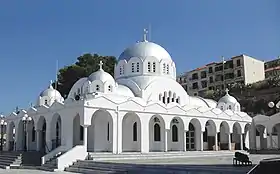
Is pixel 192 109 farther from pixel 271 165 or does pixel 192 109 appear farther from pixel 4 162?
pixel 271 165

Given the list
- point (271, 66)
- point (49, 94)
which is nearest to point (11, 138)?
point (49, 94)

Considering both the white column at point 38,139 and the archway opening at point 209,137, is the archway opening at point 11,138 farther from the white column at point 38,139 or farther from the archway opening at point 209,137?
the archway opening at point 209,137

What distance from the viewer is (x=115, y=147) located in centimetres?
2494

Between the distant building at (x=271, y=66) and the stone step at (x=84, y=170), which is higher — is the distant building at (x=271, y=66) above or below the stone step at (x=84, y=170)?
Result: above

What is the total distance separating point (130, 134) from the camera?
28625 millimetres

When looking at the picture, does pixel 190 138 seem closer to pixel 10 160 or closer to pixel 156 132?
pixel 156 132

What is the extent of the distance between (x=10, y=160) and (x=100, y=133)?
6940 millimetres

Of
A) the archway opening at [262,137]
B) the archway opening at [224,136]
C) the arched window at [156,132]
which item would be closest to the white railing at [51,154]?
the arched window at [156,132]

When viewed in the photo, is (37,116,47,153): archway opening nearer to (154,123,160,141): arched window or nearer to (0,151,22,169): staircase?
(0,151,22,169): staircase

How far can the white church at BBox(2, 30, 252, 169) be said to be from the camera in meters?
24.9

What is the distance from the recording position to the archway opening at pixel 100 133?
2634 centimetres

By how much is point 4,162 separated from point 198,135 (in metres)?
16.9

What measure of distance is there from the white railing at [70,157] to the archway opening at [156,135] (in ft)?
26.7

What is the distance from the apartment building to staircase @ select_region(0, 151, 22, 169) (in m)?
50.7
